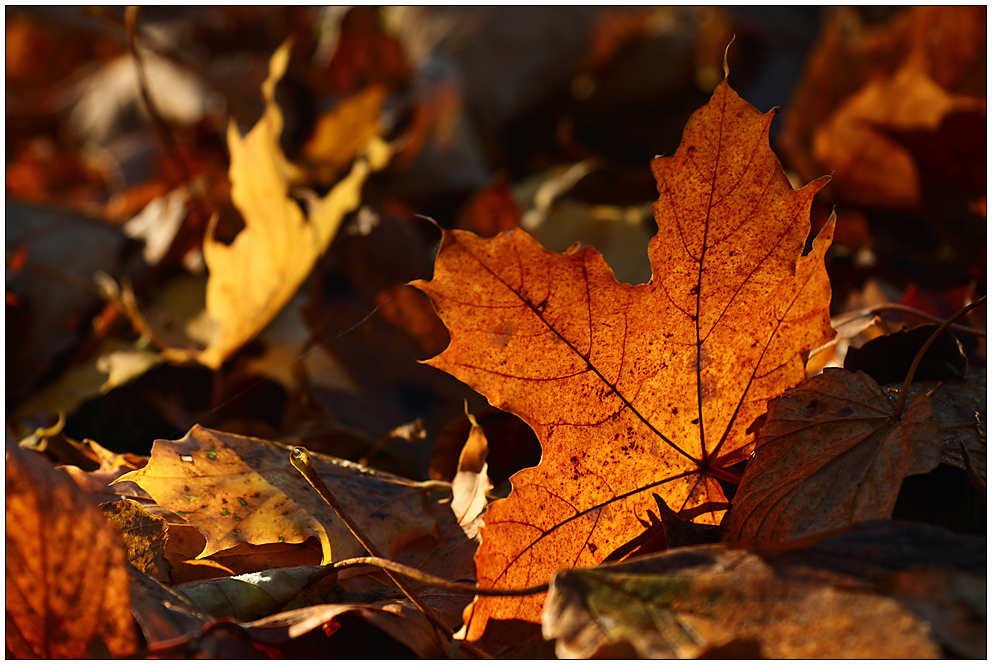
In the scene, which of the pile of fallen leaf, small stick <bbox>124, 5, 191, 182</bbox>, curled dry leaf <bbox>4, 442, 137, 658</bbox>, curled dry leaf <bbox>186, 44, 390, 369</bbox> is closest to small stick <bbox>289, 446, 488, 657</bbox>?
the pile of fallen leaf

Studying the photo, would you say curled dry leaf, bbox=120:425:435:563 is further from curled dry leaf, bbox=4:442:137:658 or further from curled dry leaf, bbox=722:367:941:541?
curled dry leaf, bbox=722:367:941:541

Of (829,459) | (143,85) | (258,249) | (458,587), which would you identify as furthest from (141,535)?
(143,85)

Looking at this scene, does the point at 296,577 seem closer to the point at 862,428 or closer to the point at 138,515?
the point at 138,515

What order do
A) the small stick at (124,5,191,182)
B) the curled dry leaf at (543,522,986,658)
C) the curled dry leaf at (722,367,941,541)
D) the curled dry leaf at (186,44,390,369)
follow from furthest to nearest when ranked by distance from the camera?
the small stick at (124,5,191,182), the curled dry leaf at (186,44,390,369), the curled dry leaf at (722,367,941,541), the curled dry leaf at (543,522,986,658)

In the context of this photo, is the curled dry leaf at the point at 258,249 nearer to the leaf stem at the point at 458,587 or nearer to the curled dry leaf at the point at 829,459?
the leaf stem at the point at 458,587

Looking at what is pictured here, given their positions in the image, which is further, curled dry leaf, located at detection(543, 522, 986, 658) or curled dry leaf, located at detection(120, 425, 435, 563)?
curled dry leaf, located at detection(120, 425, 435, 563)

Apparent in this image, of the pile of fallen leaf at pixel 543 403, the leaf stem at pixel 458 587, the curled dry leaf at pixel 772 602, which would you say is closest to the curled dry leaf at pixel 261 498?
the pile of fallen leaf at pixel 543 403
